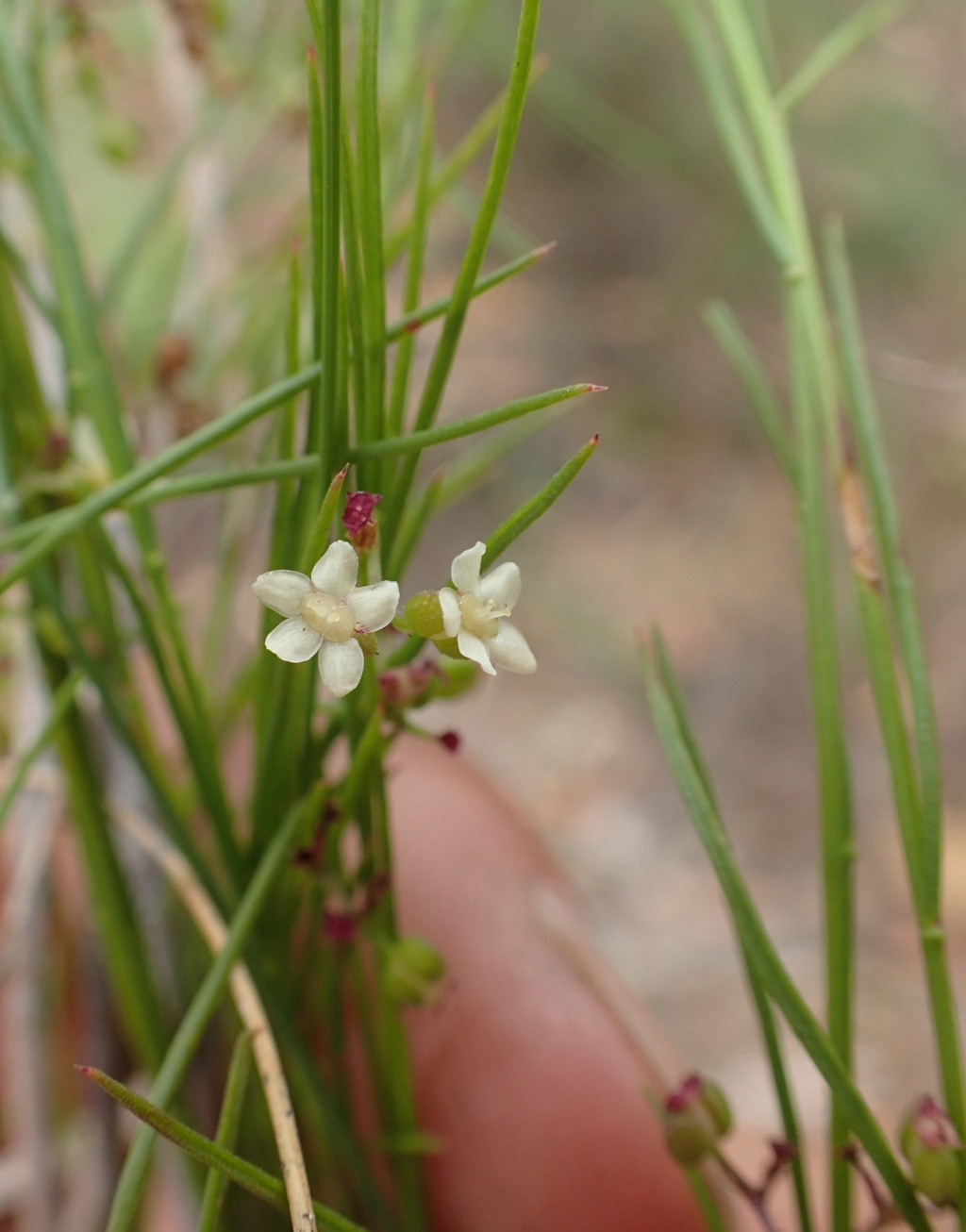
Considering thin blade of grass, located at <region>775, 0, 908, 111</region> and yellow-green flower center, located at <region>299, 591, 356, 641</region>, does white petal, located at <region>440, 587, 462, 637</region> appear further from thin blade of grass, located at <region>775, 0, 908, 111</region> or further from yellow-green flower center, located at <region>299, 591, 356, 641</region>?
thin blade of grass, located at <region>775, 0, 908, 111</region>

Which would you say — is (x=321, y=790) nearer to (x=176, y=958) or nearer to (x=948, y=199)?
(x=176, y=958)

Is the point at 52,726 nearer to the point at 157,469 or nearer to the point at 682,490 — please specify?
the point at 157,469

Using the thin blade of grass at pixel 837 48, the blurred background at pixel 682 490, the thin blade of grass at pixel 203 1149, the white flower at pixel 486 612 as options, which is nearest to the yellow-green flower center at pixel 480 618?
the white flower at pixel 486 612

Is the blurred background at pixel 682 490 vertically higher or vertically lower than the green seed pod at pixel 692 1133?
higher

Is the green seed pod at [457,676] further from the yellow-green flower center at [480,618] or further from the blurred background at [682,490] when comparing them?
the blurred background at [682,490]

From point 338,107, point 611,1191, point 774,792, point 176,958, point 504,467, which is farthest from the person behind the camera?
point 504,467

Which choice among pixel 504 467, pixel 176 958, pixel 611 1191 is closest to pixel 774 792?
pixel 504 467
